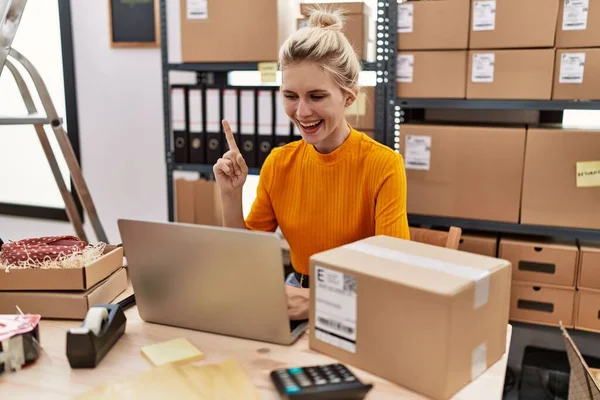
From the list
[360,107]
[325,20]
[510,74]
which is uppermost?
[325,20]

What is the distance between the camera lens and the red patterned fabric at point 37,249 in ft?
3.72

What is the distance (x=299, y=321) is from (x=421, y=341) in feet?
0.96

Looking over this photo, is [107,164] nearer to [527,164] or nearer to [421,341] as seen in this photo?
[527,164]

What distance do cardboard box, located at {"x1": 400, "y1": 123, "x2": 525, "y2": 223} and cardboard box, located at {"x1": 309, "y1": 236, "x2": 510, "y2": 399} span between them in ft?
3.78

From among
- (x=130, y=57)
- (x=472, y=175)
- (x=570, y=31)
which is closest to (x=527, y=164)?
(x=472, y=175)

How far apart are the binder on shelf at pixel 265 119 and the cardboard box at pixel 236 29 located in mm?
144

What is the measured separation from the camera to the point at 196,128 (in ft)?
7.90

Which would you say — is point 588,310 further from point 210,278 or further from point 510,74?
point 210,278

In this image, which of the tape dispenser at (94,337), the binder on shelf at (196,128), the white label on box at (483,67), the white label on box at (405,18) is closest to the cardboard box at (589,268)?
the white label on box at (483,67)

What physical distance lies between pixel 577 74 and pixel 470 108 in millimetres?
367

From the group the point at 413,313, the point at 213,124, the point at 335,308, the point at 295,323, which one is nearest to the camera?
the point at 413,313

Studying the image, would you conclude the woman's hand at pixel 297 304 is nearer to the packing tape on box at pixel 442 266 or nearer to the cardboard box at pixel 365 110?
the packing tape on box at pixel 442 266

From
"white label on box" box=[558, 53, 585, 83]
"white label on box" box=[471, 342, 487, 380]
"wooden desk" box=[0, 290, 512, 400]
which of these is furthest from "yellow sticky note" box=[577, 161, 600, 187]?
"white label on box" box=[471, 342, 487, 380]

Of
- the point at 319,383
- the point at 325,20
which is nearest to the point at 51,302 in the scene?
the point at 319,383
